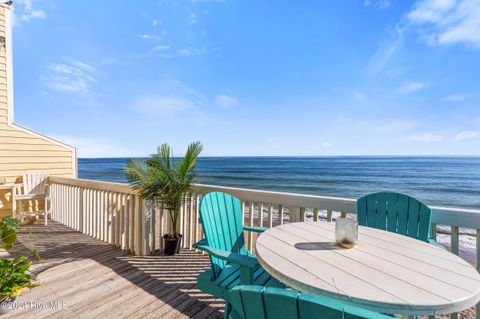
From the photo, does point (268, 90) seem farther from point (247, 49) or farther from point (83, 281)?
point (83, 281)

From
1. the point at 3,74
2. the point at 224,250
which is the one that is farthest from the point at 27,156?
the point at 224,250

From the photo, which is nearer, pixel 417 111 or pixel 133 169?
pixel 133 169

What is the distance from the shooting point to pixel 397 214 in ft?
5.84

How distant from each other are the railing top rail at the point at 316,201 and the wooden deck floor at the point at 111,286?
901 millimetres

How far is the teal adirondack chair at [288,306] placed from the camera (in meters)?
0.41

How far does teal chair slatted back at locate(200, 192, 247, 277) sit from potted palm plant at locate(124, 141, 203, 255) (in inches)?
46.4

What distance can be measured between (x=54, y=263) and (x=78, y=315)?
1321 millimetres

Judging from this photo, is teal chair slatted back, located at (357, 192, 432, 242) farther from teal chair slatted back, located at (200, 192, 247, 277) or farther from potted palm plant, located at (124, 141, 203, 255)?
potted palm plant, located at (124, 141, 203, 255)

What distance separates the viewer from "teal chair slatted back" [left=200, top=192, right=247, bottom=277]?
1646mm

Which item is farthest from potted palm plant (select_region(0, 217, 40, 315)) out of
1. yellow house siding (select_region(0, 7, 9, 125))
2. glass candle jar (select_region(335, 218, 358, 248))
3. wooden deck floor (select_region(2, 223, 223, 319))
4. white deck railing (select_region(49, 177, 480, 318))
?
yellow house siding (select_region(0, 7, 9, 125))

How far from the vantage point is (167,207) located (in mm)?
2996

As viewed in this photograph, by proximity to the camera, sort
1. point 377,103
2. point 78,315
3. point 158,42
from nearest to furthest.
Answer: point 78,315 < point 158,42 < point 377,103

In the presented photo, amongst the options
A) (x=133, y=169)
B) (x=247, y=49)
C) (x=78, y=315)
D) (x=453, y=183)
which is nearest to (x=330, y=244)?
(x=78, y=315)

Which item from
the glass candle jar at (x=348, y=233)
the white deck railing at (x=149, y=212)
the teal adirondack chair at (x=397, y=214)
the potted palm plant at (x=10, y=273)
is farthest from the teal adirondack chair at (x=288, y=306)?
the white deck railing at (x=149, y=212)
